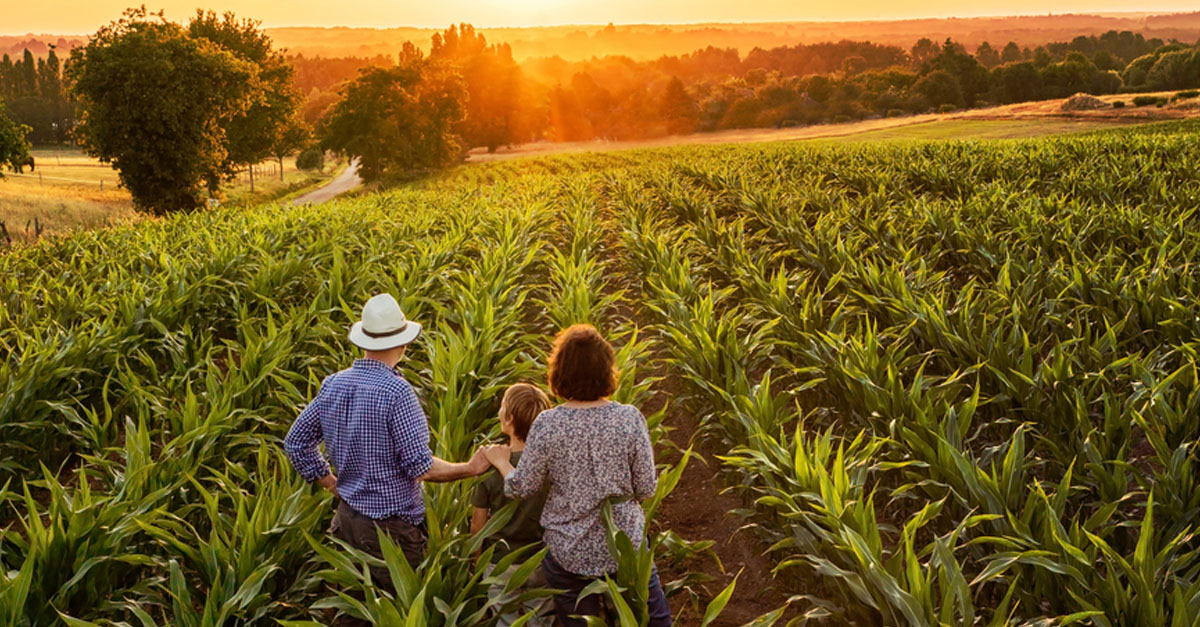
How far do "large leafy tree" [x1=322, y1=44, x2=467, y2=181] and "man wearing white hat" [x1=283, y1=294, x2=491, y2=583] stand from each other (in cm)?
5361

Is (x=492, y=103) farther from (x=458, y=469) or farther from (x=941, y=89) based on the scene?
(x=458, y=469)

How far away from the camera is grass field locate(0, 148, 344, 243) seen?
84.8 ft

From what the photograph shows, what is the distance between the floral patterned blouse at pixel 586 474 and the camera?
3.09m

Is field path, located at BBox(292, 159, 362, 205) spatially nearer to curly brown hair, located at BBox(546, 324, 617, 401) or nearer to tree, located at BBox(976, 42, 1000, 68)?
curly brown hair, located at BBox(546, 324, 617, 401)

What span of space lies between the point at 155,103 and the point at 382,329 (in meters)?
34.7

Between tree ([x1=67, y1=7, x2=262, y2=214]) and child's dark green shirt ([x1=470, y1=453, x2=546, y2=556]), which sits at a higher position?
tree ([x1=67, y1=7, x2=262, y2=214])

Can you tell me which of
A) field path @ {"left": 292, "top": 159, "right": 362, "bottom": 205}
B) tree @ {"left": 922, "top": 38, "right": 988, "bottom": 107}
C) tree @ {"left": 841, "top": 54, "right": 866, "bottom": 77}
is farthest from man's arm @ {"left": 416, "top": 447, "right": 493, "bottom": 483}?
tree @ {"left": 841, "top": 54, "right": 866, "bottom": 77}

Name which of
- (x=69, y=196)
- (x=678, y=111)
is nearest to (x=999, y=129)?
(x=69, y=196)

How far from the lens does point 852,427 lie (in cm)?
552

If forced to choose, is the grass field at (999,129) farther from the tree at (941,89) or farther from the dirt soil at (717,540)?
the dirt soil at (717,540)

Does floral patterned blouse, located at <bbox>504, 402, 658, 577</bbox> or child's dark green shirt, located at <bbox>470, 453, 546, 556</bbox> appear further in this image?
child's dark green shirt, located at <bbox>470, 453, 546, 556</bbox>

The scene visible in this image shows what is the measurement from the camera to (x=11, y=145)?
30.5 meters

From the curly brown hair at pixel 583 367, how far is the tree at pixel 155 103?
3479cm

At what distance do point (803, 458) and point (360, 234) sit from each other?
9.57m
